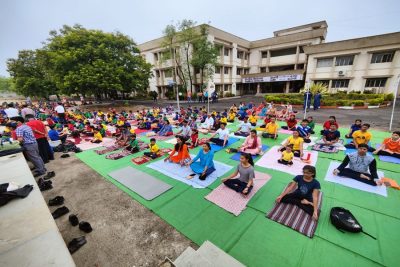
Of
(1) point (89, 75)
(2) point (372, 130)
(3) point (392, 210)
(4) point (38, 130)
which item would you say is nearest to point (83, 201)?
(4) point (38, 130)

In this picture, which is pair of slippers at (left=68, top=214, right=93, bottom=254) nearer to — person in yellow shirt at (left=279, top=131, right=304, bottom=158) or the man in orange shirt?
person in yellow shirt at (left=279, top=131, right=304, bottom=158)

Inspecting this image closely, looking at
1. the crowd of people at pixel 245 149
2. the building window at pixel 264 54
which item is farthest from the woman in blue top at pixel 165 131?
the building window at pixel 264 54

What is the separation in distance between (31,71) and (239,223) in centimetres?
3871

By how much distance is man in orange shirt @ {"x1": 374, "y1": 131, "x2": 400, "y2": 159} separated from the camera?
19.9 feet

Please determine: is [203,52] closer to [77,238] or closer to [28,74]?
[77,238]

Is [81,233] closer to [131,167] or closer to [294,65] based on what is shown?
[131,167]

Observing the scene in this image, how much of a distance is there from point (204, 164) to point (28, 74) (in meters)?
36.9

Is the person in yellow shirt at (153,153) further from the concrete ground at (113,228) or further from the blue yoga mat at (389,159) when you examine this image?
the blue yoga mat at (389,159)

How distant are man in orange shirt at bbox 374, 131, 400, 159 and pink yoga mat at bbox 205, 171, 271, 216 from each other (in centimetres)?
474

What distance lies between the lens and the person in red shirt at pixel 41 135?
623 centimetres

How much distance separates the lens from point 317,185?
3631 millimetres

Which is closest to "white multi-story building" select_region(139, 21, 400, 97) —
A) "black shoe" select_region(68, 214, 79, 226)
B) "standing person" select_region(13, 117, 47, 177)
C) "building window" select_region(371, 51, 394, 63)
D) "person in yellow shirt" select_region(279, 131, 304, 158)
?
"building window" select_region(371, 51, 394, 63)

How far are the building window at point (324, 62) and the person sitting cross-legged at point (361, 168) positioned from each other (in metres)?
27.5

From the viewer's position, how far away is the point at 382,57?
2291cm
